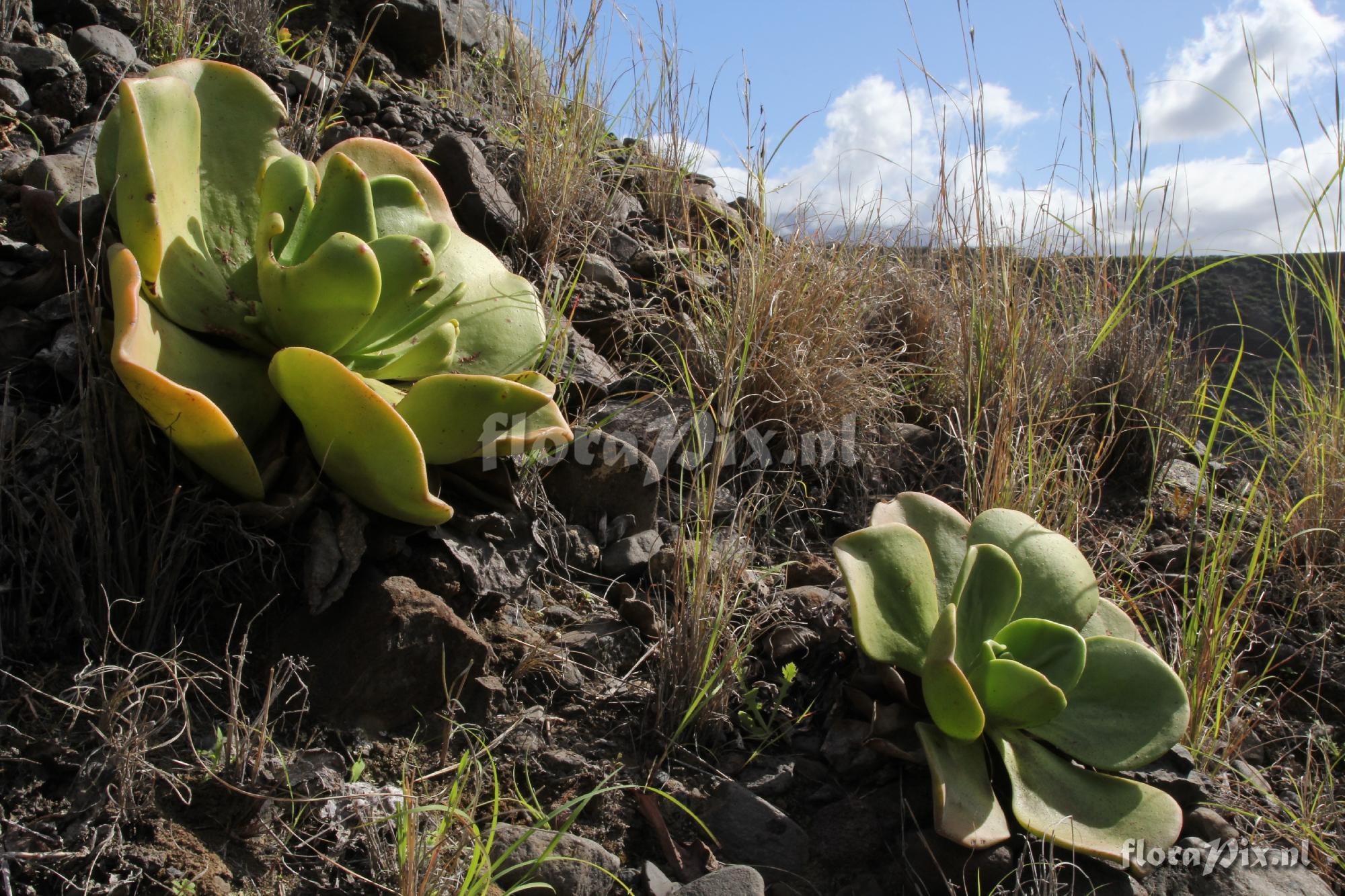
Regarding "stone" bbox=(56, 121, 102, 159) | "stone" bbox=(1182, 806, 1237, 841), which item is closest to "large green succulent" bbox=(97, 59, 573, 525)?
"stone" bbox=(56, 121, 102, 159)

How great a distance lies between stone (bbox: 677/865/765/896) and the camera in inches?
60.0

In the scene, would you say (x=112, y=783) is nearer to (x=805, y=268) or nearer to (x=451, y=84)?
(x=805, y=268)

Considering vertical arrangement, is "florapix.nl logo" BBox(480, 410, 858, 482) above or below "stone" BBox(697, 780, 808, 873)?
above

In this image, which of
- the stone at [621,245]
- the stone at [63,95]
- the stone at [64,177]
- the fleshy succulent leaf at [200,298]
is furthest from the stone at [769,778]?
the stone at [63,95]

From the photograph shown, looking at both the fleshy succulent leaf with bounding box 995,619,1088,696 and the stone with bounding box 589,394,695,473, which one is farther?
the stone with bounding box 589,394,695,473

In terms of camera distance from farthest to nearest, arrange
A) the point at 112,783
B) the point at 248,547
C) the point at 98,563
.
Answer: the point at 248,547 → the point at 98,563 → the point at 112,783

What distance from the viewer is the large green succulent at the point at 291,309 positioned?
1571 mm

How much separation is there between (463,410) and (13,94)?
159 centimetres

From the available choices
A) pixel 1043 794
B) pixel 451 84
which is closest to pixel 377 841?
pixel 1043 794

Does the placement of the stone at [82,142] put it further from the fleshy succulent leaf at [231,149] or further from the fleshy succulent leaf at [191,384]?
the fleshy succulent leaf at [191,384]

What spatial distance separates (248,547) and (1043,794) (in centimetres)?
154

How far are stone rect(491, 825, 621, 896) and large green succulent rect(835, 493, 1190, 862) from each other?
1.88 feet

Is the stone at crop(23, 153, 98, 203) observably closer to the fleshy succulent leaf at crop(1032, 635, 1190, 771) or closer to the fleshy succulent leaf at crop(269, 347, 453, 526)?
the fleshy succulent leaf at crop(269, 347, 453, 526)

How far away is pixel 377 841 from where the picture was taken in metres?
1.42
